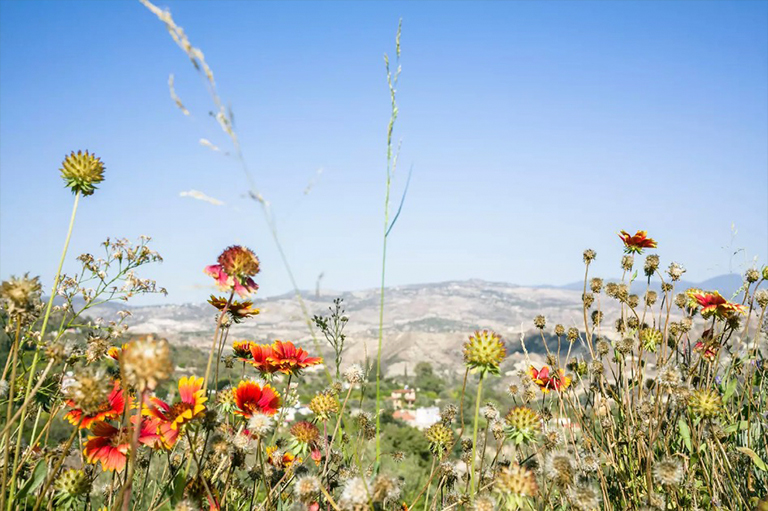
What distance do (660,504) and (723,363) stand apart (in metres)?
1.50

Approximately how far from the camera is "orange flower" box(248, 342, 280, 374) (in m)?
1.99

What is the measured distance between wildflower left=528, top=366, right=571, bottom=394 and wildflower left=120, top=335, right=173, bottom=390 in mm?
1848

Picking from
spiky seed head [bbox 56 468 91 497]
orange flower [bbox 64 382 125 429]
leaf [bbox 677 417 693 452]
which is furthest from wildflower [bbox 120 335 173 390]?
leaf [bbox 677 417 693 452]

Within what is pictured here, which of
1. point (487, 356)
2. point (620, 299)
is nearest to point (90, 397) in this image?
point (487, 356)

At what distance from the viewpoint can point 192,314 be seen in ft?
412

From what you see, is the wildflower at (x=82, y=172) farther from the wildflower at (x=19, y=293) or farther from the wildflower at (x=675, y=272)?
the wildflower at (x=675, y=272)

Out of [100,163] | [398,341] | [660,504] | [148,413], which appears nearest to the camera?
[148,413]

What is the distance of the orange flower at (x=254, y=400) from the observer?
1746 millimetres

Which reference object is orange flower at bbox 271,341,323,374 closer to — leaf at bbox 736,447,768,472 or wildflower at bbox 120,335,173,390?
wildflower at bbox 120,335,173,390

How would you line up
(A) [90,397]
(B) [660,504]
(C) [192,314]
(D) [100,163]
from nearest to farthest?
(A) [90,397] → (B) [660,504] → (D) [100,163] → (C) [192,314]

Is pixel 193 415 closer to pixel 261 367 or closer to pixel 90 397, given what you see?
pixel 90 397

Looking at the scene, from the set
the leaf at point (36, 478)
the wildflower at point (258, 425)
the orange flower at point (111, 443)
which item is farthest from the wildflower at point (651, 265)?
the leaf at point (36, 478)

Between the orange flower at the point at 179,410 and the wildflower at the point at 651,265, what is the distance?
96.0 inches

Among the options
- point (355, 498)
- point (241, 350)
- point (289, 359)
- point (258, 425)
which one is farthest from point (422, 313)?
point (355, 498)
